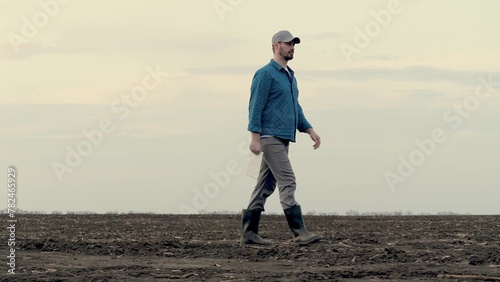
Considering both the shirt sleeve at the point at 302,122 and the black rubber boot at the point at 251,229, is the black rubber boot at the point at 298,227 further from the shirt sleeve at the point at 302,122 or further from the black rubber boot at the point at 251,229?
the shirt sleeve at the point at 302,122

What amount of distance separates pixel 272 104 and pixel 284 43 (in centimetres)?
64

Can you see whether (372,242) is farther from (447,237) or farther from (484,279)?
(484,279)

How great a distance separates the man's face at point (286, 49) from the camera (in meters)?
9.03

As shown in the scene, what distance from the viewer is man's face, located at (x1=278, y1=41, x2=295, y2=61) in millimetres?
9031

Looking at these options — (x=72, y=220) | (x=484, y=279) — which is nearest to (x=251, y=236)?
(x=484, y=279)

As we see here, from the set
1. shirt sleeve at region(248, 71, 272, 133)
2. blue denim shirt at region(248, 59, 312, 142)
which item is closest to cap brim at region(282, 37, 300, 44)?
blue denim shirt at region(248, 59, 312, 142)

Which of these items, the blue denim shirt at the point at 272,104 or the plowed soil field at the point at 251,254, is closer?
the plowed soil field at the point at 251,254

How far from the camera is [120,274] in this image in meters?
7.09

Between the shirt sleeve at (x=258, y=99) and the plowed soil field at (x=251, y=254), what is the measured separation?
1.27 meters

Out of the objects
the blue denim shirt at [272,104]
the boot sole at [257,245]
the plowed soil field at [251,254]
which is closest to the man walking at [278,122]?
the blue denim shirt at [272,104]

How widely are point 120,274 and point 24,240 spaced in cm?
340

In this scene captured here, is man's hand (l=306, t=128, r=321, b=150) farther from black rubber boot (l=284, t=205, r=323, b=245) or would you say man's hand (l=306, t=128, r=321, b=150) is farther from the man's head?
the man's head

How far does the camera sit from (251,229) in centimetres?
936

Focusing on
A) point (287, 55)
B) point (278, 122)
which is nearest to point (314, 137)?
point (278, 122)
